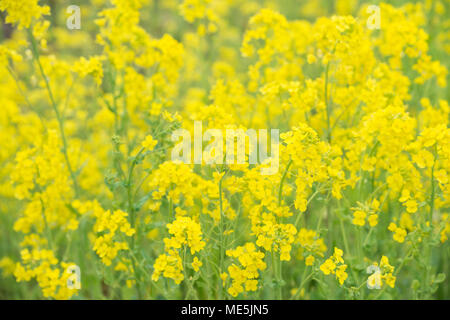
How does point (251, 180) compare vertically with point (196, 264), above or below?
above

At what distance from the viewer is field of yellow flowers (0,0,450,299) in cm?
183

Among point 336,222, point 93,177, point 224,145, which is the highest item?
point 224,145

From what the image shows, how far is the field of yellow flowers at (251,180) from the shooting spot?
183 cm

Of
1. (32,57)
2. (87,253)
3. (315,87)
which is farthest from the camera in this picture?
(87,253)

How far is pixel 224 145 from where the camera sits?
1.78 m

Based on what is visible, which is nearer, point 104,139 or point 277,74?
point 277,74

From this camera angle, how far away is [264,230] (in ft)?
5.82

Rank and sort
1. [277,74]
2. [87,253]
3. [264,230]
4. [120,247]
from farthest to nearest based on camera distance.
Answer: [87,253]
[277,74]
[120,247]
[264,230]

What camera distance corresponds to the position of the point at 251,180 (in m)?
1.88

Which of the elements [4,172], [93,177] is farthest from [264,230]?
[4,172]

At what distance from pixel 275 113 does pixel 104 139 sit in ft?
5.71
